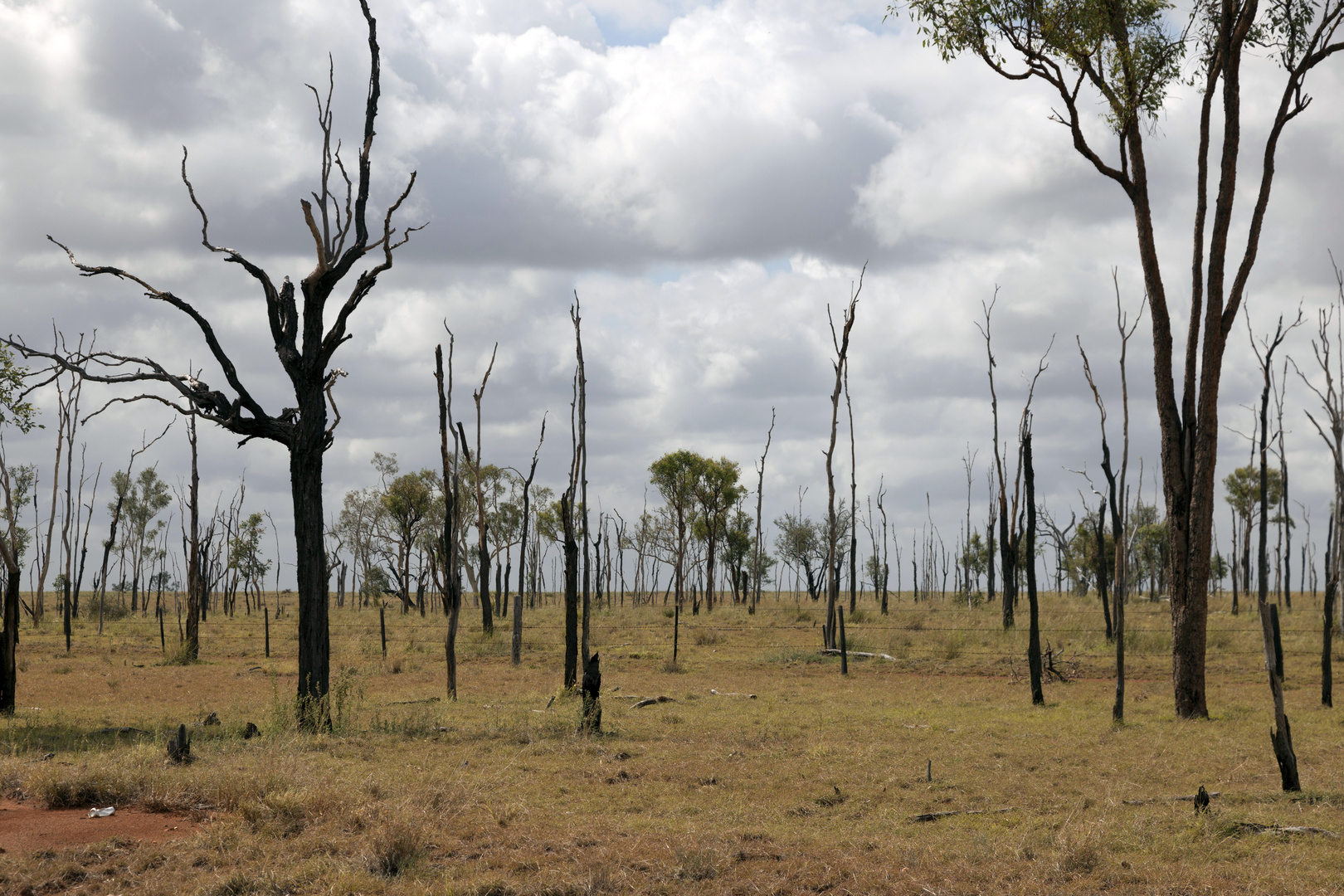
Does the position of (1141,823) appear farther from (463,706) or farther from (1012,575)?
(1012,575)

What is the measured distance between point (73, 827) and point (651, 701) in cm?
1080

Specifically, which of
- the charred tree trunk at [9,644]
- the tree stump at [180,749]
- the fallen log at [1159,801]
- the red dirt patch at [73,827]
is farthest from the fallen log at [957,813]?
the charred tree trunk at [9,644]

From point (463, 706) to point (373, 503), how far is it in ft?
166

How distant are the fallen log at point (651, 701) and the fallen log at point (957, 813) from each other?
8.44m

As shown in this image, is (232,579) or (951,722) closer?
(951,722)

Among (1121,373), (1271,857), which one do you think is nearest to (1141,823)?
(1271,857)

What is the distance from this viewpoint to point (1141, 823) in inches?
350

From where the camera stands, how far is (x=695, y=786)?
10.9m

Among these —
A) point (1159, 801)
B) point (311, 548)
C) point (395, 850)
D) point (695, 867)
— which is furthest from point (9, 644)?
point (1159, 801)

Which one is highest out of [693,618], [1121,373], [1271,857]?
[1121,373]

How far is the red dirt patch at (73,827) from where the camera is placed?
25.8ft

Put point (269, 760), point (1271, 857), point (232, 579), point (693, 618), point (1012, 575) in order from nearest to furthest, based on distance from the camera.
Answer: point (1271, 857)
point (269, 760)
point (1012, 575)
point (693, 618)
point (232, 579)

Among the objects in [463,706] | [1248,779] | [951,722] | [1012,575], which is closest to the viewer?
[1248,779]

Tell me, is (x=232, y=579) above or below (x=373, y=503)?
below
